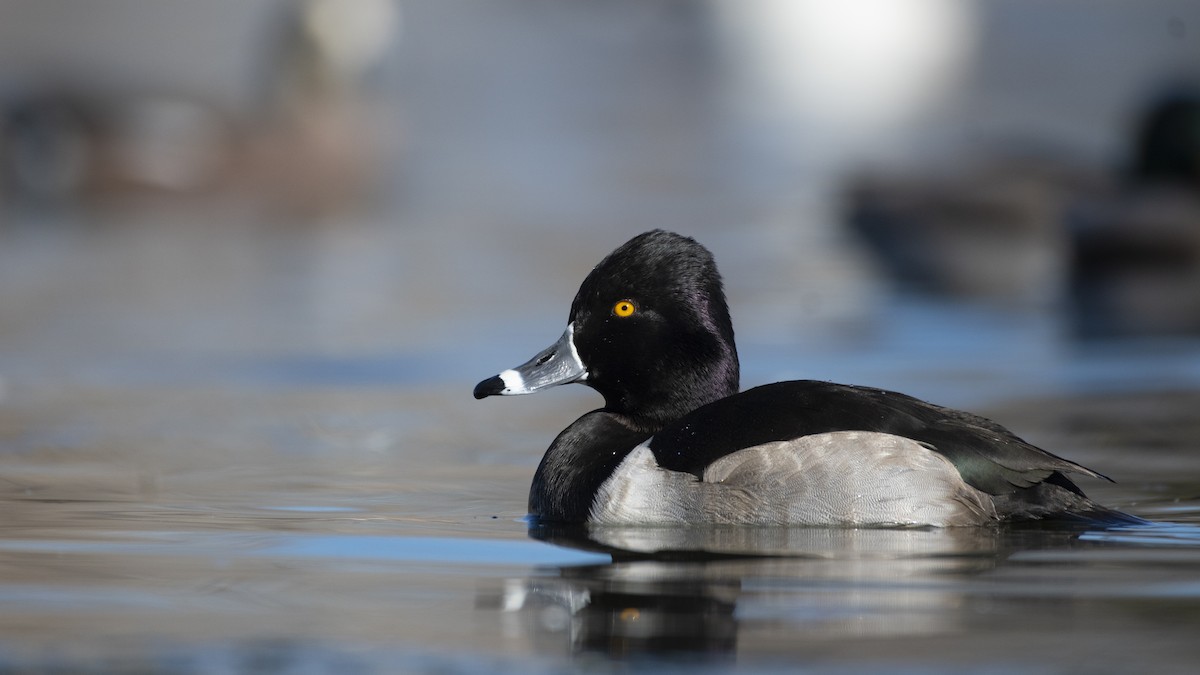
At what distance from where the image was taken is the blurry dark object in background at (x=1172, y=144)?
14.2 m

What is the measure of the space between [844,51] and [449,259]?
49.6 feet

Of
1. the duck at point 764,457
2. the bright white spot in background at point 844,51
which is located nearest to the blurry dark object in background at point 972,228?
A: the duck at point 764,457

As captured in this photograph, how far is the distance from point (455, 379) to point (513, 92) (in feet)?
53.0

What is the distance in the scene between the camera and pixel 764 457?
5980mm

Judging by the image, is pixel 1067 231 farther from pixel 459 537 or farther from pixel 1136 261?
pixel 459 537

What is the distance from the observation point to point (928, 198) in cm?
1518

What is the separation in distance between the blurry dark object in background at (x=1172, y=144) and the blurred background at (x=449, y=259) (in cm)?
2

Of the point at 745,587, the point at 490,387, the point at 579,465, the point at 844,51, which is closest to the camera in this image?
the point at 745,587

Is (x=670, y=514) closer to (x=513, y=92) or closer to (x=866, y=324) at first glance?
(x=866, y=324)

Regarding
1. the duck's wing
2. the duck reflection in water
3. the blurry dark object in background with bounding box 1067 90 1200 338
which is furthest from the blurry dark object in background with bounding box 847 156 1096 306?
the duck reflection in water

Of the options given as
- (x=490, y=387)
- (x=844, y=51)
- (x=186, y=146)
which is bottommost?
(x=490, y=387)

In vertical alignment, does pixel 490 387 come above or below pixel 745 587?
above

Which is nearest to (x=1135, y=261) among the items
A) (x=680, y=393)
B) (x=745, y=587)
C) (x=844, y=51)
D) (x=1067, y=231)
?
(x=1067, y=231)

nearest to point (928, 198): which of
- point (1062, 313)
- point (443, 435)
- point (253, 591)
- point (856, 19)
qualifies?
point (1062, 313)
